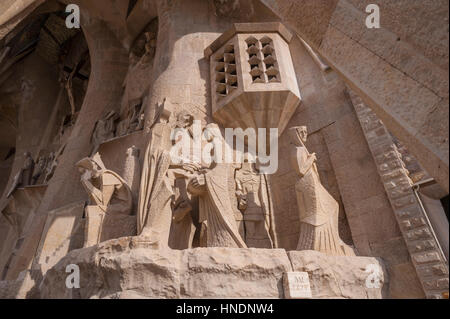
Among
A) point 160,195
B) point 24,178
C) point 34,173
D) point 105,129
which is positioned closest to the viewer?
point 160,195

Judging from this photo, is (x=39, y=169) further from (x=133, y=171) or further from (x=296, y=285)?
(x=296, y=285)

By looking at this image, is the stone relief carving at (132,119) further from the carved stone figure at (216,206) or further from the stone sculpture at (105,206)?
the carved stone figure at (216,206)

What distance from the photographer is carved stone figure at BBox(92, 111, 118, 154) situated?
22.7 feet

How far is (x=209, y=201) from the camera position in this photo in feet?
12.6

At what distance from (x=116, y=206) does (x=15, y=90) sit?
10.3m

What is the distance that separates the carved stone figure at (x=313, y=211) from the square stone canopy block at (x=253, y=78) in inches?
43.0

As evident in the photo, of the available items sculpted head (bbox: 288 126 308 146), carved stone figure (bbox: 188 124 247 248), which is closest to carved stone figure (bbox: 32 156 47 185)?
carved stone figure (bbox: 188 124 247 248)

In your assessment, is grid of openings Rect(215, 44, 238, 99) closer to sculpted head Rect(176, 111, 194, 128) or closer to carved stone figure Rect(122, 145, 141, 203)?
sculpted head Rect(176, 111, 194, 128)

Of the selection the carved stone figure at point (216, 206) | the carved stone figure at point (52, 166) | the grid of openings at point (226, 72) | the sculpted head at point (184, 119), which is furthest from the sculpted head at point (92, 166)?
the carved stone figure at point (52, 166)

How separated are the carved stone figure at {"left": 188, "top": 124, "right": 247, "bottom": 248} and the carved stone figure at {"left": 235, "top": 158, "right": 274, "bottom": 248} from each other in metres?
0.70

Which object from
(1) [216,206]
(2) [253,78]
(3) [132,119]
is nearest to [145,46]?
(3) [132,119]

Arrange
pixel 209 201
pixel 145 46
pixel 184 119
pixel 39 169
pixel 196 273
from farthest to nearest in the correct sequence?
pixel 39 169 < pixel 145 46 < pixel 184 119 < pixel 209 201 < pixel 196 273

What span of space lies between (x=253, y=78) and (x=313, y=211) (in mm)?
2796

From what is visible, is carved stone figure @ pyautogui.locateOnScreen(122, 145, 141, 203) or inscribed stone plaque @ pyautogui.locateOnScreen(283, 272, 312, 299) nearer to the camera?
inscribed stone plaque @ pyautogui.locateOnScreen(283, 272, 312, 299)
